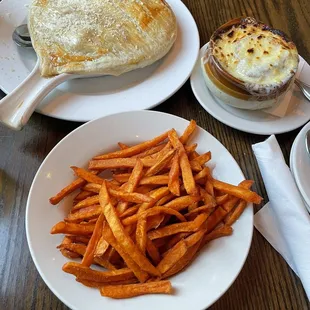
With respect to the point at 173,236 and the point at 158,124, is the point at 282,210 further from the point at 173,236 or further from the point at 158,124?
the point at 158,124

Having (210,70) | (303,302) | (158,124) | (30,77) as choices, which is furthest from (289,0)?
(303,302)

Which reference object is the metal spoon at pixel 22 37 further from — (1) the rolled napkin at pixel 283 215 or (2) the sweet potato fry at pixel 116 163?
(1) the rolled napkin at pixel 283 215

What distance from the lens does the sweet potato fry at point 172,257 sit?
0.96m

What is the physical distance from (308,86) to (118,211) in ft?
2.74

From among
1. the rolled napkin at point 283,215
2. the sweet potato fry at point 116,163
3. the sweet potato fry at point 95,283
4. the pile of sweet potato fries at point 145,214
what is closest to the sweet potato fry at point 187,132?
the pile of sweet potato fries at point 145,214

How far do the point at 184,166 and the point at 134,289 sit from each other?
0.34 metres

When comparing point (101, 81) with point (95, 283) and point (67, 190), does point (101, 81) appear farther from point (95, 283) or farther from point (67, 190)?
point (95, 283)

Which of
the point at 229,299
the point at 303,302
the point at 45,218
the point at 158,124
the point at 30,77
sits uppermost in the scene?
the point at 30,77

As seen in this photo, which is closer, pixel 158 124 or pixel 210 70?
pixel 158 124

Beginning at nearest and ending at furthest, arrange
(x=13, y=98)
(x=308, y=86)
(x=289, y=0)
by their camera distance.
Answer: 1. (x=13, y=98)
2. (x=308, y=86)
3. (x=289, y=0)

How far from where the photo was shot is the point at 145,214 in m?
0.98

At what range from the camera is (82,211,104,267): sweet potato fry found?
96 cm

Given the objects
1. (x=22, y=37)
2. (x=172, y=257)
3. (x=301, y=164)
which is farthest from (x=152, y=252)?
(x=22, y=37)

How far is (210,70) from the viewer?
133cm
